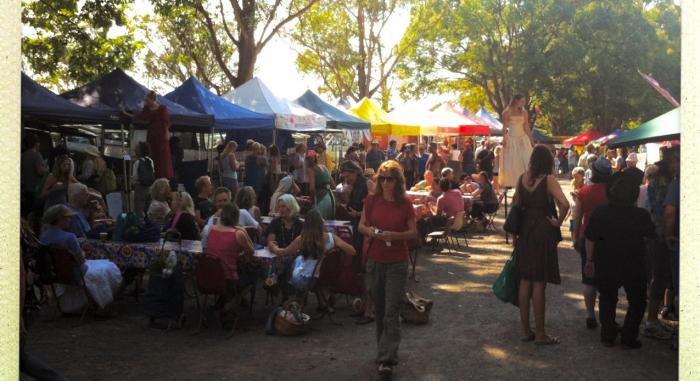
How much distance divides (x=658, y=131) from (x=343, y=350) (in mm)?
4234

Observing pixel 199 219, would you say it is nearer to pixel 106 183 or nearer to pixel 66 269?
pixel 66 269

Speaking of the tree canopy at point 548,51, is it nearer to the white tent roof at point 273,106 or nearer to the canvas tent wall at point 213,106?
the white tent roof at point 273,106

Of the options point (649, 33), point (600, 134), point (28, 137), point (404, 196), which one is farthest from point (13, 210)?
point (600, 134)

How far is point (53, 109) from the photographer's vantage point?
12.3 metres

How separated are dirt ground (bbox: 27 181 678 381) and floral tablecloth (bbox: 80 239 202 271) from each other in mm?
612

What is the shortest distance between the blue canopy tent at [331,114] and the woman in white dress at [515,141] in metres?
8.97

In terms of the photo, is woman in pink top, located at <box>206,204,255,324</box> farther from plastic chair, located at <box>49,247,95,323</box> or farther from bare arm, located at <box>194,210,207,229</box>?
bare arm, located at <box>194,210,207,229</box>

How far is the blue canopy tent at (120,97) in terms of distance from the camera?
13.7 meters

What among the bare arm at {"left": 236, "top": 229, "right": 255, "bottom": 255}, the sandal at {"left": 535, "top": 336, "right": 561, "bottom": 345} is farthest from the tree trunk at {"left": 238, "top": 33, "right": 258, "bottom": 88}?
the sandal at {"left": 535, "top": 336, "right": 561, "bottom": 345}

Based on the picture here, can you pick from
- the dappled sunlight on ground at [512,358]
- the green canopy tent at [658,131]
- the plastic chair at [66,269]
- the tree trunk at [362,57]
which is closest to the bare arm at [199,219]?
the plastic chair at [66,269]

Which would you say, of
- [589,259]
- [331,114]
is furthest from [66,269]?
[331,114]

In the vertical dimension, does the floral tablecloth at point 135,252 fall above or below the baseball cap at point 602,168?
below

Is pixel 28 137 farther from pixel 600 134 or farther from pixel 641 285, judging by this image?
pixel 600 134

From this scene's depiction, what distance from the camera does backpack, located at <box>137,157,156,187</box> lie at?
12.5 metres
